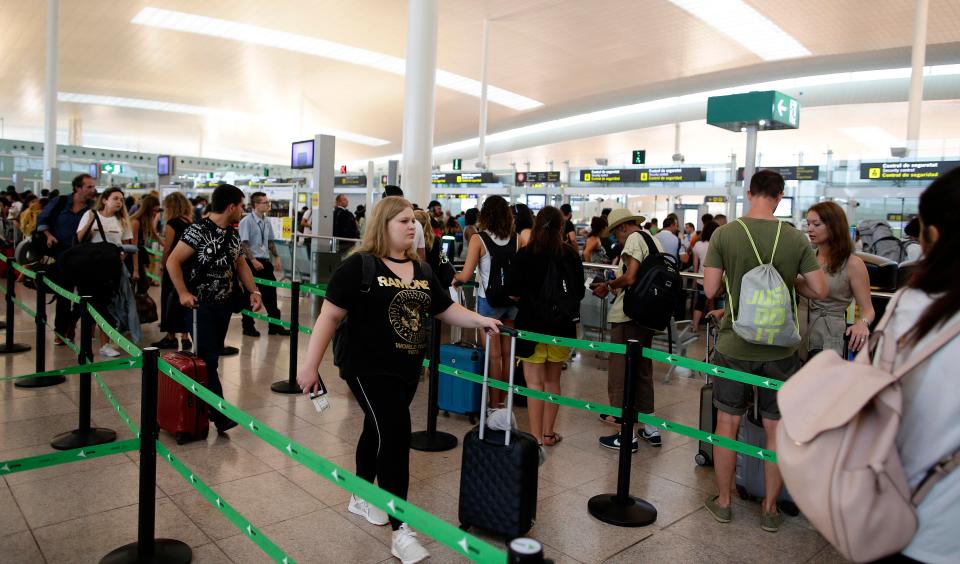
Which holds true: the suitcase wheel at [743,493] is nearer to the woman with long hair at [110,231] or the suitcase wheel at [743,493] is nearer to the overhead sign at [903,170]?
the woman with long hair at [110,231]

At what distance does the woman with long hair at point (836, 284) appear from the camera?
13.3 feet

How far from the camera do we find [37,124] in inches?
1662

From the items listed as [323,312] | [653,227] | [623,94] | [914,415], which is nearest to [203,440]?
[323,312]

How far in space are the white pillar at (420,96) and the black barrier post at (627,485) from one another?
7271 millimetres

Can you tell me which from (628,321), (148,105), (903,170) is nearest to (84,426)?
(628,321)

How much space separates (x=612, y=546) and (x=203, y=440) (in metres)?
2.88

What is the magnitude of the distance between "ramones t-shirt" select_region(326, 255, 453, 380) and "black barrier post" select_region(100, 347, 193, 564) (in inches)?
31.4

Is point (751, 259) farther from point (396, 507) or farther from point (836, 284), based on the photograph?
point (396, 507)

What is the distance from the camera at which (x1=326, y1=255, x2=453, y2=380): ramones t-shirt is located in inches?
116

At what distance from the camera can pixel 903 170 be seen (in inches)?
539

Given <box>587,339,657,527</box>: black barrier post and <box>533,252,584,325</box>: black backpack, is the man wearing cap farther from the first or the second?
<box>587,339,657,527</box>: black barrier post

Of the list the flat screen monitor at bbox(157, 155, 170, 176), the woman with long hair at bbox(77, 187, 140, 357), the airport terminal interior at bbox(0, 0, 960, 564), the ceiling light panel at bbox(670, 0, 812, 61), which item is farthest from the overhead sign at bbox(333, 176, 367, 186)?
the woman with long hair at bbox(77, 187, 140, 357)

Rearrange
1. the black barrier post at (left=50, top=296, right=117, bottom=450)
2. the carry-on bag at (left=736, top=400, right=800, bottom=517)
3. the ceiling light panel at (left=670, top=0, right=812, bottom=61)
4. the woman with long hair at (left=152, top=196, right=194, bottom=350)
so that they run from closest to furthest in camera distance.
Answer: the carry-on bag at (left=736, top=400, right=800, bottom=517)
the black barrier post at (left=50, top=296, right=117, bottom=450)
the woman with long hair at (left=152, top=196, right=194, bottom=350)
the ceiling light panel at (left=670, top=0, right=812, bottom=61)

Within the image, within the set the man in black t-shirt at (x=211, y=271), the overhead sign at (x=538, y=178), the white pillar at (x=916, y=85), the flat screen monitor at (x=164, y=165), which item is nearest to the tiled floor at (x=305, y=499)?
the man in black t-shirt at (x=211, y=271)
